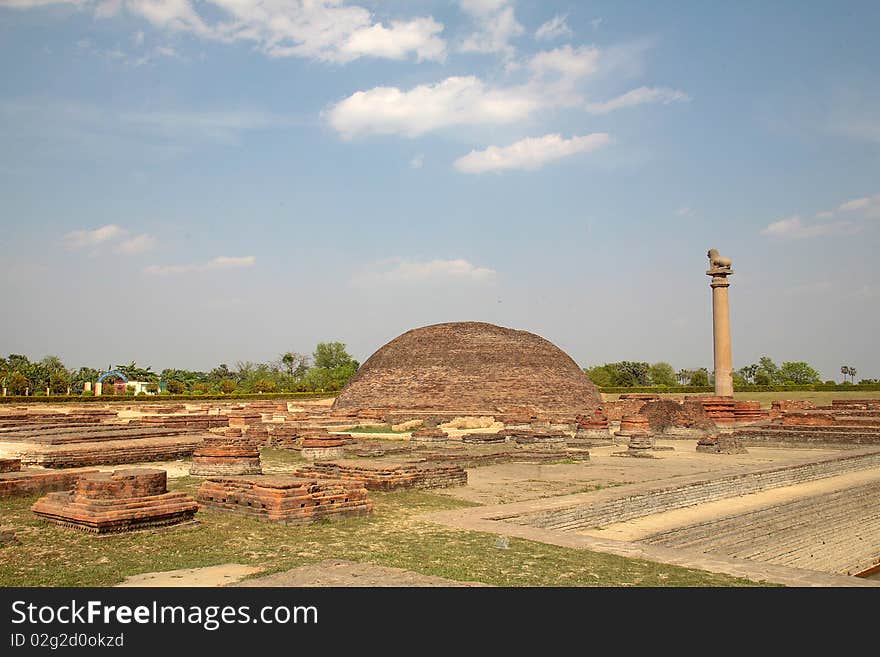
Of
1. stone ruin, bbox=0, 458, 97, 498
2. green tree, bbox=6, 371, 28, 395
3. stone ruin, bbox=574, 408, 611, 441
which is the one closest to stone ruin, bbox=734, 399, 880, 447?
stone ruin, bbox=574, 408, 611, 441

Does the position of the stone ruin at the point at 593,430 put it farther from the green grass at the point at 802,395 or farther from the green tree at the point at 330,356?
the green tree at the point at 330,356

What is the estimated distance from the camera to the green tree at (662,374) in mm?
72750

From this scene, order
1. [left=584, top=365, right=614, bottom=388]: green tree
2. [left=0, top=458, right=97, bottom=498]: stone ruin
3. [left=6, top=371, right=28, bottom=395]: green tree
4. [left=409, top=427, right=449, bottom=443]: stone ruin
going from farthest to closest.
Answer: [left=584, top=365, right=614, bottom=388]: green tree < [left=6, top=371, right=28, bottom=395]: green tree < [left=409, top=427, right=449, bottom=443]: stone ruin < [left=0, top=458, right=97, bottom=498]: stone ruin

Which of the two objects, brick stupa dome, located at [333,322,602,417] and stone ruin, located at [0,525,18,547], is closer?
stone ruin, located at [0,525,18,547]

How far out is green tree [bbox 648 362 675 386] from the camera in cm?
7275

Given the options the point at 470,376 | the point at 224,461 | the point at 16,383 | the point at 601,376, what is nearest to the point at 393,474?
the point at 224,461

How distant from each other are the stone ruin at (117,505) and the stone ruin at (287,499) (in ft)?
1.81

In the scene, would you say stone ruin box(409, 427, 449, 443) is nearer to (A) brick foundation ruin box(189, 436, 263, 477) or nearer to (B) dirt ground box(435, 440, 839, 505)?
(B) dirt ground box(435, 440, 839, 505)

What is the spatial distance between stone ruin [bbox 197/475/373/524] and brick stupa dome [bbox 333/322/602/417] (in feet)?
69.8

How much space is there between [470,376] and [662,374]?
4772 cm
